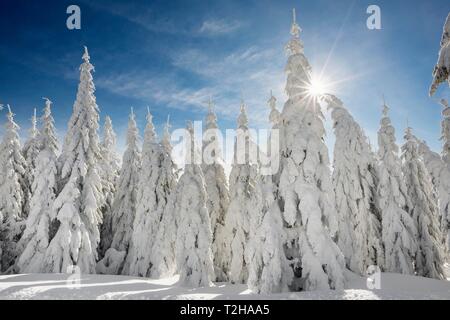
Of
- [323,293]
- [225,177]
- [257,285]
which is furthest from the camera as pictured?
[225,177]

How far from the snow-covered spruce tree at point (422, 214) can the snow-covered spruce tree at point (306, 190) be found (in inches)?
566

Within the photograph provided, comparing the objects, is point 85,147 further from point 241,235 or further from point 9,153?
point 241,235

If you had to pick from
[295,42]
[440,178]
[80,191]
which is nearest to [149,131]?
[80,191]

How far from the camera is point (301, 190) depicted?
16531mm

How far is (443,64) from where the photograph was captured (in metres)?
12.7

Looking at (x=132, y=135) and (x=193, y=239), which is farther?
(x=132, y=135)

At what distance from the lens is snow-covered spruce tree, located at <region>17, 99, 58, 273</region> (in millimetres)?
23312

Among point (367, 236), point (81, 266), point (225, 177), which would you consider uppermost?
point (225, 177)

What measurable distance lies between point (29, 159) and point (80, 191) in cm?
1270

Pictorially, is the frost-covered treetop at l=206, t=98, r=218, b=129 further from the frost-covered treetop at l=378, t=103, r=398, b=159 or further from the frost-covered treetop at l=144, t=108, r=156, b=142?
the frost-covered treetop at l=378, t=103, r=398, b=159

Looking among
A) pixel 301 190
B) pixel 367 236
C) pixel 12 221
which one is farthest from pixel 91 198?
pixel 367 236

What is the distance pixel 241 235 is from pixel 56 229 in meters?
15.6

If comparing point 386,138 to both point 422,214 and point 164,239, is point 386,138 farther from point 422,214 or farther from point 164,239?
point 164,239
